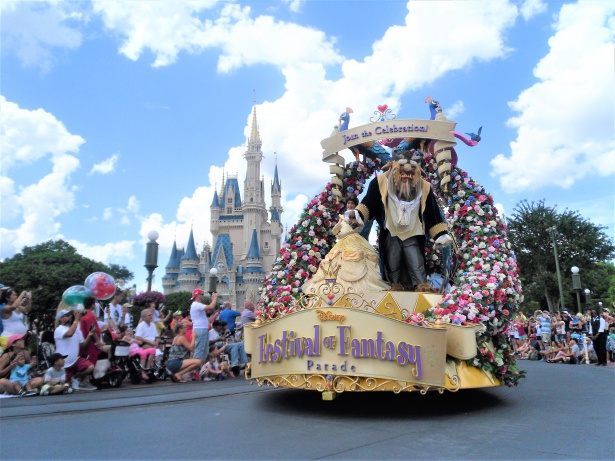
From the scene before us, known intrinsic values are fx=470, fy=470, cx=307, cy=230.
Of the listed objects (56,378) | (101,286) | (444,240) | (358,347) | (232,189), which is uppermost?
(232,189)

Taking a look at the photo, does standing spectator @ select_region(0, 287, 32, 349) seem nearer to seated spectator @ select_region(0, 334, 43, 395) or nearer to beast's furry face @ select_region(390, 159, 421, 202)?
seated spectator @ select_region(0, 334, 43, 395)

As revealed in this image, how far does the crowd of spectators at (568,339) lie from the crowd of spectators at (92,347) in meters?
7.99

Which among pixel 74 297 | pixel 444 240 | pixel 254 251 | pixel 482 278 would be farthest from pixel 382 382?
pixel 254 251

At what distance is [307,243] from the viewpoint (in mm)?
8383

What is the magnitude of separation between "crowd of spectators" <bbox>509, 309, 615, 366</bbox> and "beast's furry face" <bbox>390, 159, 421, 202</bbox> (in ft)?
24.8

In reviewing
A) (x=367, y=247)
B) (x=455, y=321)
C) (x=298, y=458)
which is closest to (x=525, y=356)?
(x=367, y=247)

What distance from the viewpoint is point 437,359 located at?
17.0 feet

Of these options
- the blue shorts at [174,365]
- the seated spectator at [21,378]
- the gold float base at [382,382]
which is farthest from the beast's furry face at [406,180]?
the seated spectator at [21,378]

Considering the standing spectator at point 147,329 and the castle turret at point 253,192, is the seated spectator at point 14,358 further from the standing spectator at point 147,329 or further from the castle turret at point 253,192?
the castle turret at point 253,192

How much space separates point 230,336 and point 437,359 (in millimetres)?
8225

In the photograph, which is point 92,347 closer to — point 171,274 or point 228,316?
point 228,316

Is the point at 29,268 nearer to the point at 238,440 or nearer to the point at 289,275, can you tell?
the point at 289,275

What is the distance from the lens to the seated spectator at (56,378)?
23.9 ft

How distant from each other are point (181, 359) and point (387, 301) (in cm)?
499
